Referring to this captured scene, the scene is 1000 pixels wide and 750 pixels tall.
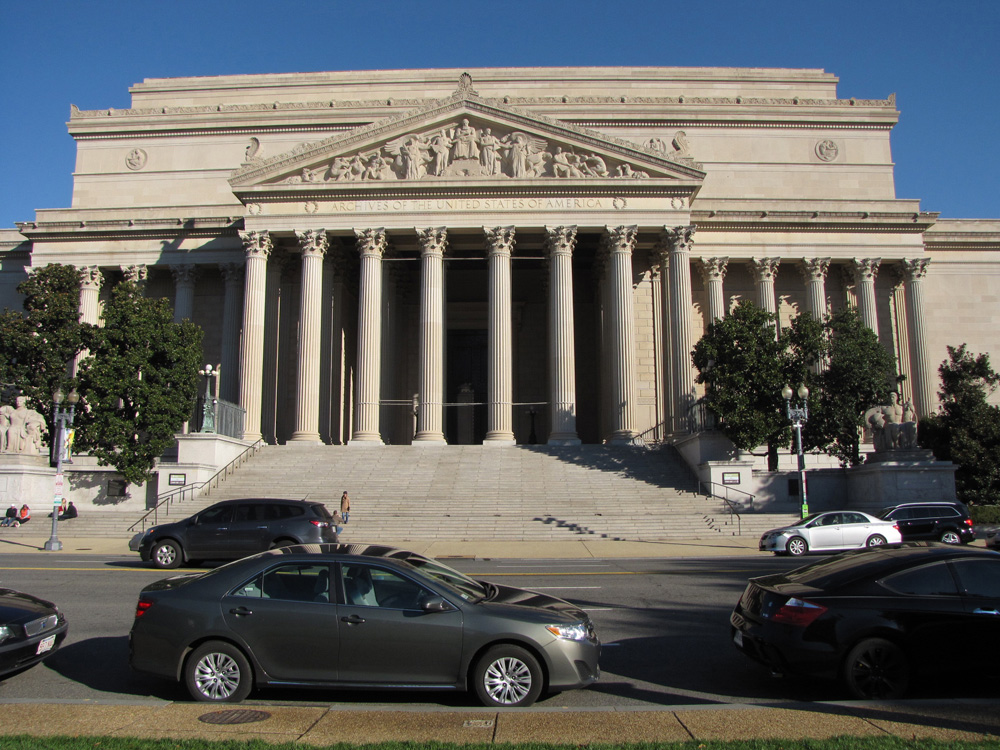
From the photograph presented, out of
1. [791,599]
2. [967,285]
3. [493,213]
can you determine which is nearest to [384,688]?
[791,599]

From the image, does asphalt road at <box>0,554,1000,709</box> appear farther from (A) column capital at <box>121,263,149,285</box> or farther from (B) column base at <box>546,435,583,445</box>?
(A) column capital at <box>121,263,149,285</box>

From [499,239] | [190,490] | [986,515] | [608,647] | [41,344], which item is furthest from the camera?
[499,239]

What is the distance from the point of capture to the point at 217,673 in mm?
7684

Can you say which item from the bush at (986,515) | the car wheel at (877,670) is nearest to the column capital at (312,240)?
the bush at (986,515)

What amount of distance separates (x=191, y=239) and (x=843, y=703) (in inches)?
1745

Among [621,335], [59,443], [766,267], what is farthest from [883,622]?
[766,267]

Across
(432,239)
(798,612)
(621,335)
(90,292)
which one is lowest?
(798,612)

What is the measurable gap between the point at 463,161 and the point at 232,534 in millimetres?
25396

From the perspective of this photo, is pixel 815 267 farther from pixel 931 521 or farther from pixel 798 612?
pixel 798 612

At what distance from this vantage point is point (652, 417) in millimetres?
43344

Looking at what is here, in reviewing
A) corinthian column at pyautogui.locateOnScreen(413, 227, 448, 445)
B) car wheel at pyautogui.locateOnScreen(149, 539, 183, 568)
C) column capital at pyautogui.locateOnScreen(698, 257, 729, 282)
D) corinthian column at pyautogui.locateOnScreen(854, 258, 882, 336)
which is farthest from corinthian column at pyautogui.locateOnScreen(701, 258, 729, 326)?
car wheel at pyautogui.locateOnScreen(149, 539, 183, 568)

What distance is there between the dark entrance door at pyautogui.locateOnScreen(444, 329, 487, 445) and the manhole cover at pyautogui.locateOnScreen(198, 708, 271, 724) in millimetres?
42606

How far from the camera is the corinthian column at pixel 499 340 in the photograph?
3725 cm

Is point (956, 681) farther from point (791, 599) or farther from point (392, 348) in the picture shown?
point (392, 348)
